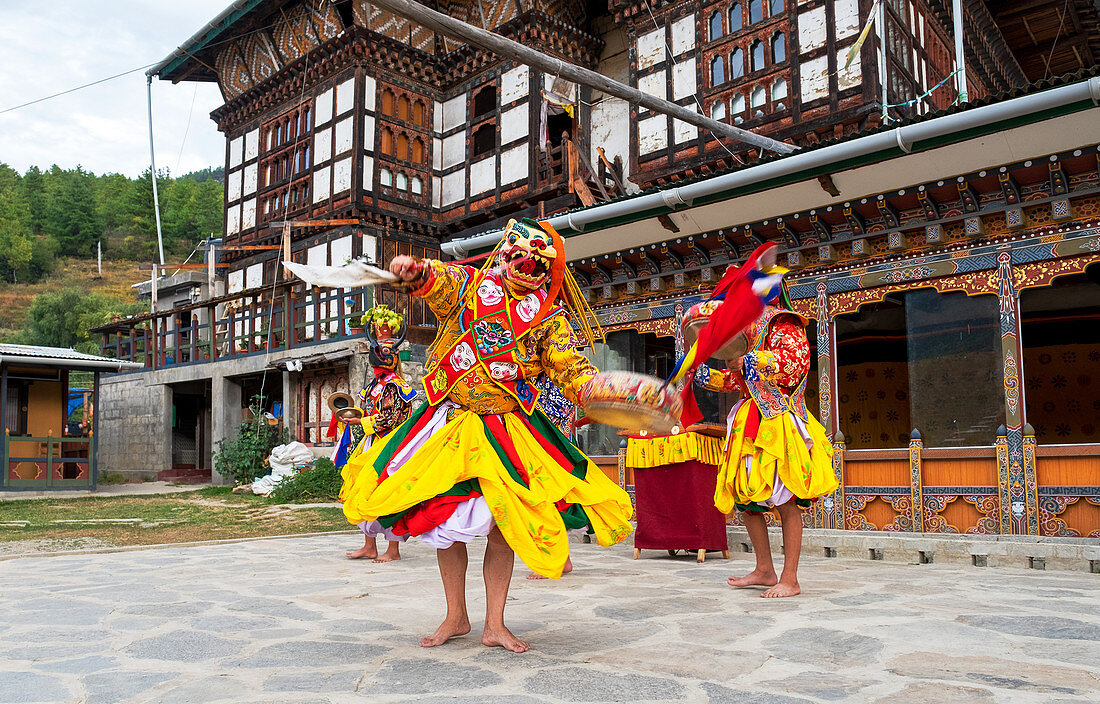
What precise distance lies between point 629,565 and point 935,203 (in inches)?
183

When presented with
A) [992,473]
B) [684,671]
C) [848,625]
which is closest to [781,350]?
[848,625]

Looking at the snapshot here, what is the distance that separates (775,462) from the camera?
502 centimetres

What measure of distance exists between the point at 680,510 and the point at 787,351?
2.54 metres

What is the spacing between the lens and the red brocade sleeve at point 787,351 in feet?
16.8

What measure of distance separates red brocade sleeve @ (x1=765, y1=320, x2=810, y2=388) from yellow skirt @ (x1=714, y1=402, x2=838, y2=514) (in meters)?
0.23

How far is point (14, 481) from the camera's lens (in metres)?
16.9

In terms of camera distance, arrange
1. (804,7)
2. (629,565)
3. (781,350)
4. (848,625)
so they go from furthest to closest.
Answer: (804,7) → (629,565) → (781,350) → (848,625)

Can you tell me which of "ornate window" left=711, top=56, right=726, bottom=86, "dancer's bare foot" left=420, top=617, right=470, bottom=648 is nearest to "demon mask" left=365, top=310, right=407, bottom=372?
"dancer's bare foot" left=420, top=617, right=470, bottom=648

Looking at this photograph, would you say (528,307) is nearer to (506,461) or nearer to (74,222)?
(506,461)

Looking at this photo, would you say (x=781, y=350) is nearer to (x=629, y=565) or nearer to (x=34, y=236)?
(x=629, y=565)

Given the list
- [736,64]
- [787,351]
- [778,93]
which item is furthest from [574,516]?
[736,64]

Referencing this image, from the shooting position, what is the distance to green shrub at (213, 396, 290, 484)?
17.9m

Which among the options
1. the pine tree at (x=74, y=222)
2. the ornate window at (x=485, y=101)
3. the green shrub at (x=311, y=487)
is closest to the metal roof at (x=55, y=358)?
the green shrub at (x=311, y=487)

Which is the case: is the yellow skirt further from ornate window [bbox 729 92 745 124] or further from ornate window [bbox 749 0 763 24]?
ornate window [bbox 749 0 763 24]
